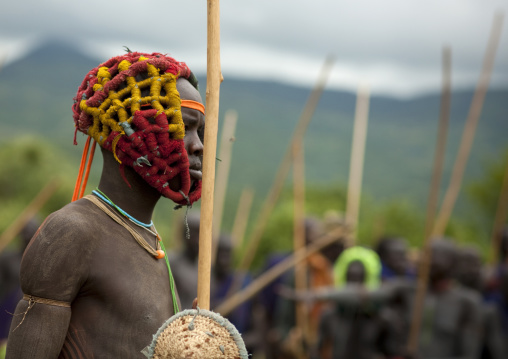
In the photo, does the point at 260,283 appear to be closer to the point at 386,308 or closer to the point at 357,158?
the point at 386,308

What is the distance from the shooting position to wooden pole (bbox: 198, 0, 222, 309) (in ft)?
7.53

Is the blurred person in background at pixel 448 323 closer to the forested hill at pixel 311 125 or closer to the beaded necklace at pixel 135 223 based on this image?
the beaded necklace at pixel 135 223

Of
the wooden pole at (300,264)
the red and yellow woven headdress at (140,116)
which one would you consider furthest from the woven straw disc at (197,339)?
the wooden pole at (300,264)

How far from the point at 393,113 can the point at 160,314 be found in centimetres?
14052

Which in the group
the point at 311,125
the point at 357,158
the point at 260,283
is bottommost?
the point at 311,125

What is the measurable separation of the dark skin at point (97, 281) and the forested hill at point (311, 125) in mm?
56715

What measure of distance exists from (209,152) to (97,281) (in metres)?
0.58

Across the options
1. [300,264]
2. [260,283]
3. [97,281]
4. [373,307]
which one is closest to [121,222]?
[97,281]

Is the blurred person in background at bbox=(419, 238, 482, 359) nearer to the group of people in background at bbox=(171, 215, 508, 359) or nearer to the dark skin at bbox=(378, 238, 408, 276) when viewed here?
the group of people in background at bbox=(171, 215, 508, 359)

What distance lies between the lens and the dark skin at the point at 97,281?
2215 mm

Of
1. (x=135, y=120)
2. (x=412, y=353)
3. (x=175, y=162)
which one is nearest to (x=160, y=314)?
(x=175, y=162)

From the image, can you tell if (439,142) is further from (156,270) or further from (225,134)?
(156,270)

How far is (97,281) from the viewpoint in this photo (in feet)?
7.62

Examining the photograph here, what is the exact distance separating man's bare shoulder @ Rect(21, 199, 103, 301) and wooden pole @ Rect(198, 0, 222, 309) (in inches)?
15.2
